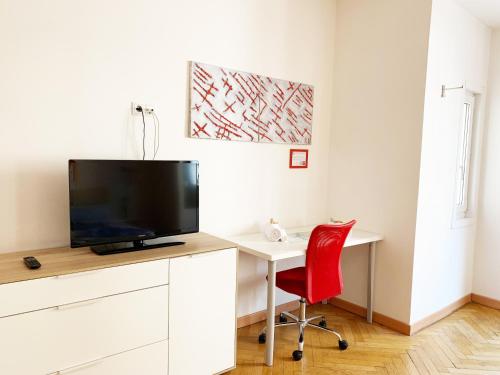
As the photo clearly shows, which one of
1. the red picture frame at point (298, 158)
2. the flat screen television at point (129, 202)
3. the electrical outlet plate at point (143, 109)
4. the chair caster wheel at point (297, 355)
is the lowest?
the chair caster wheel at point (297, 355)

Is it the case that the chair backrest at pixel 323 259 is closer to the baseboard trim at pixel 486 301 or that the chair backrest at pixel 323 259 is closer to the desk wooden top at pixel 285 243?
the desk wooden top at pixel 285 243

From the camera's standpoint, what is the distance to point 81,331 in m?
1.92

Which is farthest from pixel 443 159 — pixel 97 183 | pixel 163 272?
pixel 97 183

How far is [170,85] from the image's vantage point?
2.70 m

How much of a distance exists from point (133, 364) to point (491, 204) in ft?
11.8

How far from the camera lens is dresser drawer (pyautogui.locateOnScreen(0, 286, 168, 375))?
5.70 feet

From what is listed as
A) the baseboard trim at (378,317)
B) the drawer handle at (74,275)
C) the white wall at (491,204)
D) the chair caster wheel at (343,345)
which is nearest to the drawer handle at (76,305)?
the drawer handle at (74,275)

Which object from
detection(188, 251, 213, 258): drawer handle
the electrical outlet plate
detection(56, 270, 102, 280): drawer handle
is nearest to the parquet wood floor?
detection(188, 251, 213, 258): drawer handle

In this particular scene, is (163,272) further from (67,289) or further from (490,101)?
(490,101)

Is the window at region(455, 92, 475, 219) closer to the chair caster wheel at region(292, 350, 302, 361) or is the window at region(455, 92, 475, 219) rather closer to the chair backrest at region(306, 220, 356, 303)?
the chair backrest at region(306, 220, 356, 303)

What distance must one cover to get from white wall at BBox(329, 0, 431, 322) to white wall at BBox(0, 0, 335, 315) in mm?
334

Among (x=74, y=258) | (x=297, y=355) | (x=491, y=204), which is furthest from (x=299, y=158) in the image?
(x=74, y=258)

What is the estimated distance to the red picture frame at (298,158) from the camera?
349cm

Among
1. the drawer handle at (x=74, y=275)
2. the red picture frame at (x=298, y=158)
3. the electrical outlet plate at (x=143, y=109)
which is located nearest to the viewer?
the drawer handle at (x=74, y=275)
